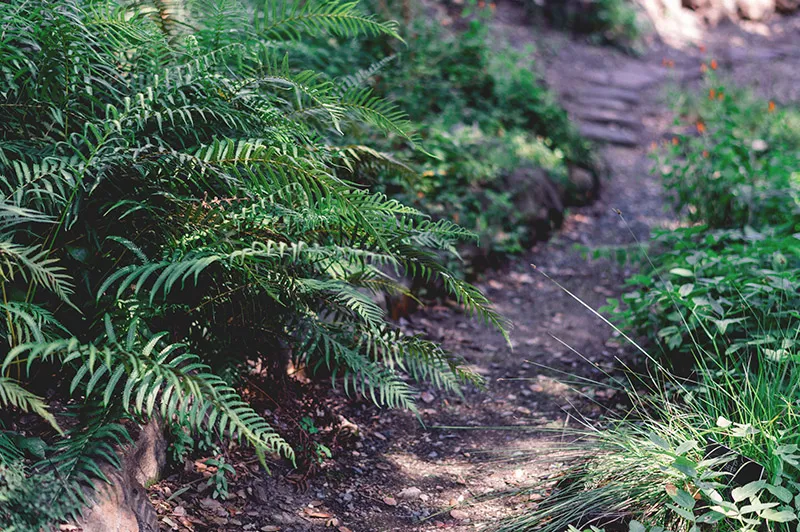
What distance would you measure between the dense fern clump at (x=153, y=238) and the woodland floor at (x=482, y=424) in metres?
0.42

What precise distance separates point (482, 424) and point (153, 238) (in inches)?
67.4

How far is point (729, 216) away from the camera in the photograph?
4727mm

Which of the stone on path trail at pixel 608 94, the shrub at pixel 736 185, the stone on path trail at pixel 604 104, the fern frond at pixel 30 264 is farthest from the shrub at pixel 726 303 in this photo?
the stone on path trail at pixel 608 94

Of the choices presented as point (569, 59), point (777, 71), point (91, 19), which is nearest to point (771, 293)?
point (91, 19)

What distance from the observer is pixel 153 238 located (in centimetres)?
235

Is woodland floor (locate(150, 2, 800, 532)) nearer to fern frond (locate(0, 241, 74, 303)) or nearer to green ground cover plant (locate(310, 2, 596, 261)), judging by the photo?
green ground cover plant (locate(310, 2, 596, 261))

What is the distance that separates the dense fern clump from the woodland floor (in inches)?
16.6

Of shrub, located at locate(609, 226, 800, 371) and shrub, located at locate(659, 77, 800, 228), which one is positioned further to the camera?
shrub, located at locate(659, 77, 800, 228)

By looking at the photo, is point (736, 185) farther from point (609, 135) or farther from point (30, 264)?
point (30, 264)

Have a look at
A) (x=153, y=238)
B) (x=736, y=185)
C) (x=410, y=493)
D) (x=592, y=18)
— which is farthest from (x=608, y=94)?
(x=153, y=238)

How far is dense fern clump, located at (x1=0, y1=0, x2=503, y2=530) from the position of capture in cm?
204

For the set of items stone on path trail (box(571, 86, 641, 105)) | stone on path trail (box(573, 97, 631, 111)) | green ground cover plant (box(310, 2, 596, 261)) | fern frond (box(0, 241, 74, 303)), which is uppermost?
fern frond (box(0, 241, 74, 303))

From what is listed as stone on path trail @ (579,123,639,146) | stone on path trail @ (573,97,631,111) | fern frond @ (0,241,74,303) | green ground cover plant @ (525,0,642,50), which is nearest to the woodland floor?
stone on path trail @ (579,123,639,146)

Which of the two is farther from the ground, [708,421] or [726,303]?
[726,303]
